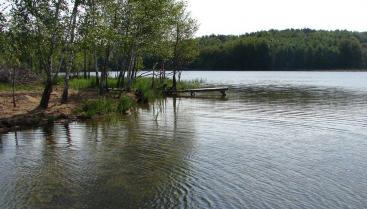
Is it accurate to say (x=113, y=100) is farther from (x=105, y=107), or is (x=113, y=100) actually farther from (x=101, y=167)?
(x=101, y=167)

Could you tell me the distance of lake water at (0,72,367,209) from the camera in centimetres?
1449

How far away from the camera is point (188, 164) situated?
1902 centimetres

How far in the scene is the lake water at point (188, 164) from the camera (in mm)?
14492

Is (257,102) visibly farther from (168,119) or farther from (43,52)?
(43,52)

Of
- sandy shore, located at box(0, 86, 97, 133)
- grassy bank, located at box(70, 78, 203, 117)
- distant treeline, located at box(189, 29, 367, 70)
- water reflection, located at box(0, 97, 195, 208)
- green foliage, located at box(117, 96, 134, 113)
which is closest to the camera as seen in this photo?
water reflection, located at box(0, 97, 195, 208)

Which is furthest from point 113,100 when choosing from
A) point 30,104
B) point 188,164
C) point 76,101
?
point 188,164

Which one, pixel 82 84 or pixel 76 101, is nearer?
pixel 76 101

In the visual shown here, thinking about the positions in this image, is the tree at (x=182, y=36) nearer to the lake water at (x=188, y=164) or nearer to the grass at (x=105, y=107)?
the grass at (x=105, y=107)

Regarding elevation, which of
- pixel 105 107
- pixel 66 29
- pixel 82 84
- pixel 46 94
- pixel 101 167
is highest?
pixel 66 29

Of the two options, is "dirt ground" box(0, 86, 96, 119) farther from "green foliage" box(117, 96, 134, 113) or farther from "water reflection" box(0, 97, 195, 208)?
"water reflection" box(0, 97, 195, 208)

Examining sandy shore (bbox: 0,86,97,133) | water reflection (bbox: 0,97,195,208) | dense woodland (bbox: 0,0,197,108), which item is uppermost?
dense woodland (bbox: 0,0,197,108)

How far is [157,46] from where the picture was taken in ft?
158

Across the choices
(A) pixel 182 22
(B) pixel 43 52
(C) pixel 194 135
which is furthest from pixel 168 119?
(A) pixel 182 22

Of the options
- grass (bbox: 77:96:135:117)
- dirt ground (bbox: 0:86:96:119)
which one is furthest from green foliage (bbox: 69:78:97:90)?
grass (bbox: 77:96:135:117)
